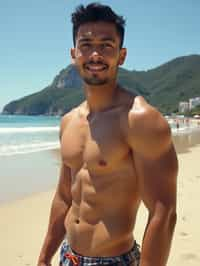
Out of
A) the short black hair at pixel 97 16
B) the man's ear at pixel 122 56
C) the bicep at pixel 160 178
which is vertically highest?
the short black hair at pixel 97 16

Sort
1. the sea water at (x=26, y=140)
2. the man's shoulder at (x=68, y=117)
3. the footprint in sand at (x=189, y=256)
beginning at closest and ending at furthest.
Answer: the man's shoulder at (x=68, y=117) < the footprint in sand at (x=189, y=256) < the sea water at (x=26, y=140)

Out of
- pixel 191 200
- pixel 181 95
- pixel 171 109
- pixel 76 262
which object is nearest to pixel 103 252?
pixel 76 262

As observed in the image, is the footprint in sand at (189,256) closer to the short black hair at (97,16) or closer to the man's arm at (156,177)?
the man's arm at (156,177)

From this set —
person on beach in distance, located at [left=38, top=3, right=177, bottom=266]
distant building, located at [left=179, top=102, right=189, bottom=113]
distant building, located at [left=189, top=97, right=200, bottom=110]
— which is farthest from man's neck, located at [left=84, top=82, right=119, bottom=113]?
distant building, located at [left=179, top=102, right=189, bottom=113]

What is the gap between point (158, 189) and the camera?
126 centimetres

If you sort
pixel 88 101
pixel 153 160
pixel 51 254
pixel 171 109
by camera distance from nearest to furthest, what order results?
pixel 153 160
pixel 88 101
pixel 51 254
pixel 171 109

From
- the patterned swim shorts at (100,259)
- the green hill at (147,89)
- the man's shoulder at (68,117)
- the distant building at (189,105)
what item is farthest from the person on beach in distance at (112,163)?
the green hill at (147,89)

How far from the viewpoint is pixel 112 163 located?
1.43 meters

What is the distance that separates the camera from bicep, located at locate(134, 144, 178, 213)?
1258mm

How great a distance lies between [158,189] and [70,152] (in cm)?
55

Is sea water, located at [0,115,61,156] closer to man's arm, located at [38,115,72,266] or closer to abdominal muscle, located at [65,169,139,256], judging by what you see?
man's arm, located at [38,115,72,266]

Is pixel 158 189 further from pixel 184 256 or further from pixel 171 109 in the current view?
pixel 171 109

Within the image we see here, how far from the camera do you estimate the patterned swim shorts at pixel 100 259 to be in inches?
57.4

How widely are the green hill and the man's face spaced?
4138 inches
